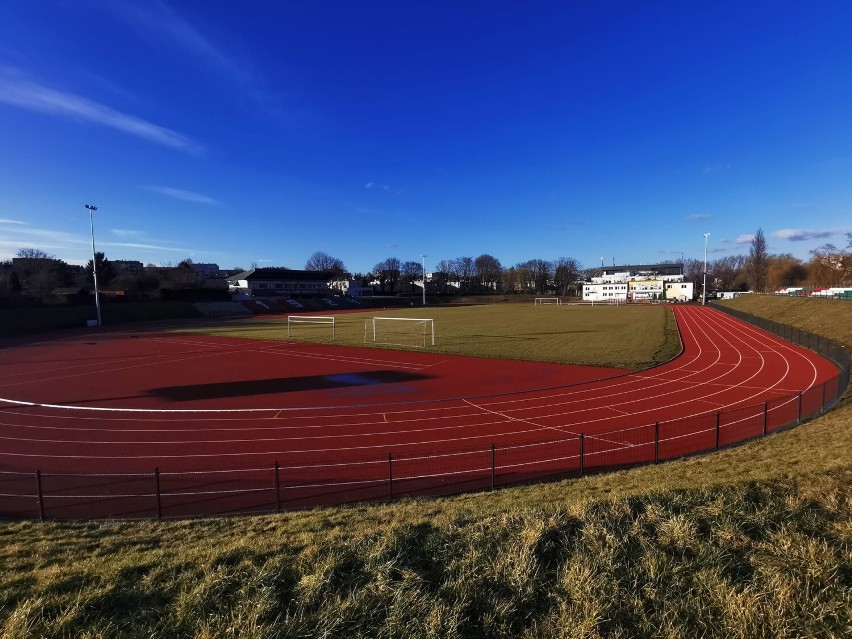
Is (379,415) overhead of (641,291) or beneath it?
beneath

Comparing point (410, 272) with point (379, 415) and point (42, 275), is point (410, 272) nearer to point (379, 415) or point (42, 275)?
point (42, 275)

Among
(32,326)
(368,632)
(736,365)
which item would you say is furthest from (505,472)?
(32,326)

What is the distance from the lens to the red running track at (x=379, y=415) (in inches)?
551

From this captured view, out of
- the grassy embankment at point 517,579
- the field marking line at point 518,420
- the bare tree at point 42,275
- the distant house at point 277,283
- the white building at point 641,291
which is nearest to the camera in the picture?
the grassy embankment at point 517,579

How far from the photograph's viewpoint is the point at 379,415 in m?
19.8

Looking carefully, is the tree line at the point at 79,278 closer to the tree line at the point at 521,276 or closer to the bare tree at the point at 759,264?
the tree line at the point at 521,276

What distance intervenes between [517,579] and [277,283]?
434ft

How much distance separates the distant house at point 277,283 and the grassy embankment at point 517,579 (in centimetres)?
11450

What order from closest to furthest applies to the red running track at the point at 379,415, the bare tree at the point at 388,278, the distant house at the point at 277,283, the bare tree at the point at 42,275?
the red running track at the point at 379,415
the bare tree at the point at 42,275
the distant house at the point at 277,283
the bare tree at the point at 388,278

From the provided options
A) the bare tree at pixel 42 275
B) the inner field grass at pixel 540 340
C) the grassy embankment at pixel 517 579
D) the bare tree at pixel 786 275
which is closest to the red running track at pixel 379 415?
the inner field grass at pixel 540 340

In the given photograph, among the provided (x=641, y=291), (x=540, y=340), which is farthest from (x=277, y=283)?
(x=641, y=291)

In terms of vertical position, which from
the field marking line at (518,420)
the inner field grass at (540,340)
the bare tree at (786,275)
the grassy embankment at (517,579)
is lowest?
the field marking line at (518,420)

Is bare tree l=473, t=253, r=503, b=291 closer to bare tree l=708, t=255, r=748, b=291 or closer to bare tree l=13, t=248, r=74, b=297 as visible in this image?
bare tree l=708, t=255, r=748, b=291

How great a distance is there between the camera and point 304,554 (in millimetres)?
5422
